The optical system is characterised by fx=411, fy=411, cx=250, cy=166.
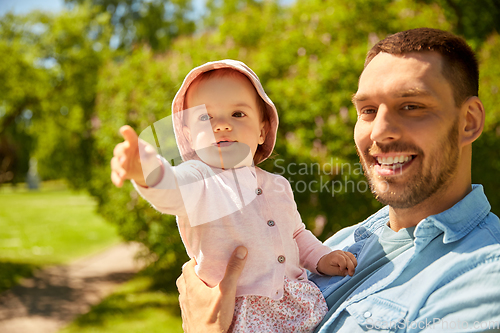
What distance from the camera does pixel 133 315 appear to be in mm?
6387

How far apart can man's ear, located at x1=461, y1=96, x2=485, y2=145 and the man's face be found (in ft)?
0.21

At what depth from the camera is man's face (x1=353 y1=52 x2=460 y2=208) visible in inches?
62.9

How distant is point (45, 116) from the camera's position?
872 cm

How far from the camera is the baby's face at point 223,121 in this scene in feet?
5.49

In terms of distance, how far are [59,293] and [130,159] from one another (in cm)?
772

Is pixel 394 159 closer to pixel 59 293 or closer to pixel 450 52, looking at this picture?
pixel 450 52

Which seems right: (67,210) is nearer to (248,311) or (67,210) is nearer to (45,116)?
(45,116)

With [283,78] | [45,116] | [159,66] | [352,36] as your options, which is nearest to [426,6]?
[352,36]

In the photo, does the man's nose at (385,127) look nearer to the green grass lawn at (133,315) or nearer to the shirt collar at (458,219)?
the shirt collar at (458,219)

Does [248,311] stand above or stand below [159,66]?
below

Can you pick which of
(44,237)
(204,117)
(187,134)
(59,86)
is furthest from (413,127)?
(44,237)

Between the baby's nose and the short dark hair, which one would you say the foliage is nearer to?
the baby's nose

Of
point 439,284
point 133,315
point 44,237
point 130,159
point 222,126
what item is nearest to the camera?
point 130,159

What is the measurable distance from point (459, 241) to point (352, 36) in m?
4.83
